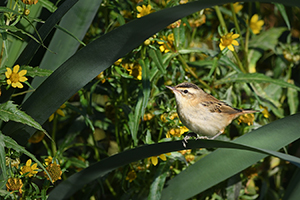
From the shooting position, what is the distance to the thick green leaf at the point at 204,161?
5.39ft

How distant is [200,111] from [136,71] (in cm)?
43

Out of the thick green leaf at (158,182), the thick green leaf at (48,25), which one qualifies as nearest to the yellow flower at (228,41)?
the thick green leaf at (158,182)

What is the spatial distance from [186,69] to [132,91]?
1.30ft

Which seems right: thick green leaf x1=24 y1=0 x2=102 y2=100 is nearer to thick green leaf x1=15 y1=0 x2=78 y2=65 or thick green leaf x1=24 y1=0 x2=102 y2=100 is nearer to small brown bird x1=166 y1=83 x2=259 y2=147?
thick green leaf x1=15 y1=0 x2=78 y2=65

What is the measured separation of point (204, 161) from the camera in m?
2.02

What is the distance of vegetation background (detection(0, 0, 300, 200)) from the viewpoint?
1514 millimetres

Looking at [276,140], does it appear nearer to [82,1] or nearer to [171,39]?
[171,39]

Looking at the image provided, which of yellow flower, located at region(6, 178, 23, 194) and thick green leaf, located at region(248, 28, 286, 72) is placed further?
thick green leaf, located at region(248, 28, 286, 72)

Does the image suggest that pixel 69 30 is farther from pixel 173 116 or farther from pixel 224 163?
pixel 224 163

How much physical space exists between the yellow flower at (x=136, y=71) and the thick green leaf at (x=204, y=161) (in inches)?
23.0

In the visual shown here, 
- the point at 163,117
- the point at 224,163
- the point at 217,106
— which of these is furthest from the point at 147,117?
the point at 224,163

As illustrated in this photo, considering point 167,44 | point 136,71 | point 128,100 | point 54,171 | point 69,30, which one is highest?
point 69,30

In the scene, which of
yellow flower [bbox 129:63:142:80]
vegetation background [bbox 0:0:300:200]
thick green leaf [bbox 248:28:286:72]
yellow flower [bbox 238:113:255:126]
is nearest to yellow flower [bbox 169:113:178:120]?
vegetation background [bbox 0:0:300:200]

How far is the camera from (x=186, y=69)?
2.37m
